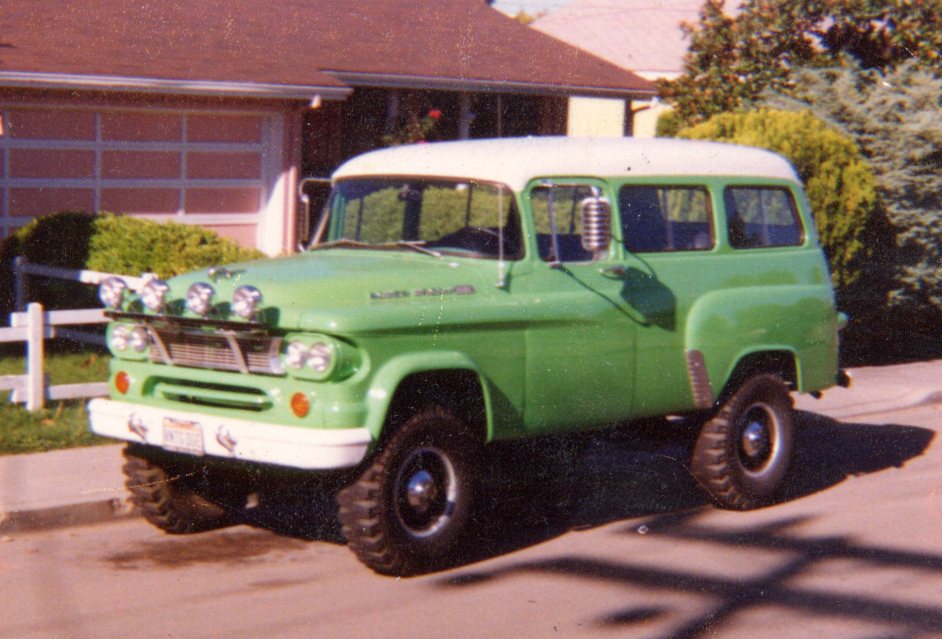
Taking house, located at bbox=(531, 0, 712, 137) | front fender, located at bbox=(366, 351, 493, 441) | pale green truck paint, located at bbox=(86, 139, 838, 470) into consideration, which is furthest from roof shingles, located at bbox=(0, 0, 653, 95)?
front fender, located at bbox=(366, 351, 493, 441)

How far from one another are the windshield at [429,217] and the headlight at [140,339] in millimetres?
1353

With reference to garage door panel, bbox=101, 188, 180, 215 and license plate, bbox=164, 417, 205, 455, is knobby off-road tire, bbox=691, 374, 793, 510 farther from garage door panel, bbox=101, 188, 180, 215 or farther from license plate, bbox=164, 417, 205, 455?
garage door panel, bbox=101, 188, 180, 215

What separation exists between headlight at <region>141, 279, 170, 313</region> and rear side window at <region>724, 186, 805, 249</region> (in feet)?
12.2

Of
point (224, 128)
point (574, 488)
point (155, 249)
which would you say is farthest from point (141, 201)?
point (574, 488)

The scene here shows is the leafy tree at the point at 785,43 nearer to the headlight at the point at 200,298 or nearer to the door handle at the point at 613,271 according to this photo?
the door handle at the point at 613,271

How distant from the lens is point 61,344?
44.2ft

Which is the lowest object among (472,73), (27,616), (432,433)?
(27,616)

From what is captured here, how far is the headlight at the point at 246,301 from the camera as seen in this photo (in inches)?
264

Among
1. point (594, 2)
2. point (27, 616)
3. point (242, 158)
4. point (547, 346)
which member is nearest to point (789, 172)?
point (547, 346)

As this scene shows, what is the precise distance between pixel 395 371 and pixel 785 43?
16432 mm

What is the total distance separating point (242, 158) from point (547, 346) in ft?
39.3

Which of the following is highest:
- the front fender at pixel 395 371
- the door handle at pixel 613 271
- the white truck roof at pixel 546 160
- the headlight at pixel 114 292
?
the white truck roof at pixel 546 160

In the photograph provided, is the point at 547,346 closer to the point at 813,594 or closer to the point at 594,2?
the point at 813,594

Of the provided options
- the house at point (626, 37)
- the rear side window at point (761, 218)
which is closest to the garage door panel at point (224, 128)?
the rear side window at point (761, 218)
